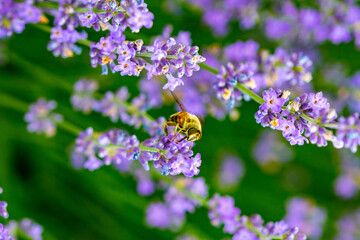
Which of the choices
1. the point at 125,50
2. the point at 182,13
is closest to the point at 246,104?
the point at 182,13

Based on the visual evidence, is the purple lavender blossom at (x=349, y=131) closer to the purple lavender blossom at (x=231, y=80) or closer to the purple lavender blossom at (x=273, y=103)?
the purple lavender blossom at (x=273, y=103)

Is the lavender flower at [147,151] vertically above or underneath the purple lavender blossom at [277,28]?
underneath

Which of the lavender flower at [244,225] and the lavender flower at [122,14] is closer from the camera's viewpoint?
the lavender flower at [122,14]

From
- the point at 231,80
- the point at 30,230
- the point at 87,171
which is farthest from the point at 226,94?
the point at 87,171

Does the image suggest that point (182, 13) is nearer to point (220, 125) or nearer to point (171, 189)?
point (220, 125)

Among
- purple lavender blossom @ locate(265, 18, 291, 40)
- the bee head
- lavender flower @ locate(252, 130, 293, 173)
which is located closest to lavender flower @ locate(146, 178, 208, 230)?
the bee head

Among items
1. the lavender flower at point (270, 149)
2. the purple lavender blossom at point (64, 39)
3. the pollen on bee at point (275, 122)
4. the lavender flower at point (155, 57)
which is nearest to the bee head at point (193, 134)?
the lavender flower at point (155, 57)
